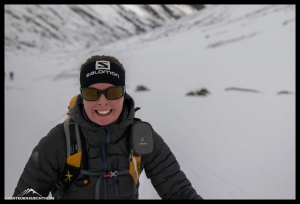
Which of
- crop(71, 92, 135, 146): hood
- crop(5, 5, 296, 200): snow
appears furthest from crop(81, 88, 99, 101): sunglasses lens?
crop(5, 5, 296, 200): snow

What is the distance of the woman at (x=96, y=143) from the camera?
199 centimetres

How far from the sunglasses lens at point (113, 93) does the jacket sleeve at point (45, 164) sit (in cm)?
44

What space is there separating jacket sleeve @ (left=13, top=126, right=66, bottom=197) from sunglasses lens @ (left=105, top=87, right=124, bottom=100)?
0.44 metres

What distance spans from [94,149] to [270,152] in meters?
4.87

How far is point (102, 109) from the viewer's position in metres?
2.02

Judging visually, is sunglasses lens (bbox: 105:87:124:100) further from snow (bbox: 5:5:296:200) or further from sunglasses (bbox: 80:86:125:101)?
snow (bbox: 5:5:296:200)

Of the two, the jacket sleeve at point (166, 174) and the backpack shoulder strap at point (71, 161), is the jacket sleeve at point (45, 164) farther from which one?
the jacket sleeve at point (166, 174)

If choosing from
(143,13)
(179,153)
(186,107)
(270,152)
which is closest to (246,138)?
(270,152)

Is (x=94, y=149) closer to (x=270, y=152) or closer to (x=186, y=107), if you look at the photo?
(x=270, y=152)

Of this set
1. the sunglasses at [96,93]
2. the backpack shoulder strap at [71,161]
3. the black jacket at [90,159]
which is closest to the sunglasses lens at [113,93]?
the sunglasses at [96,93]

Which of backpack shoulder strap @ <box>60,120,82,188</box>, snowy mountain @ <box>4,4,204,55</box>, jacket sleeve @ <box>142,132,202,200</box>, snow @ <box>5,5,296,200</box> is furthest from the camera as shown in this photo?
snowy mountain @ <box>4,4,204,55</box>

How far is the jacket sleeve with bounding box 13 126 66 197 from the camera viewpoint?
77.6 inches

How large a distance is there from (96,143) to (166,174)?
64 centimetres

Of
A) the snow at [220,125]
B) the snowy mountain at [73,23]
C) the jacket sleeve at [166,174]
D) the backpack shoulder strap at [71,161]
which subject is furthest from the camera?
the snowy mountain at [73,23]
